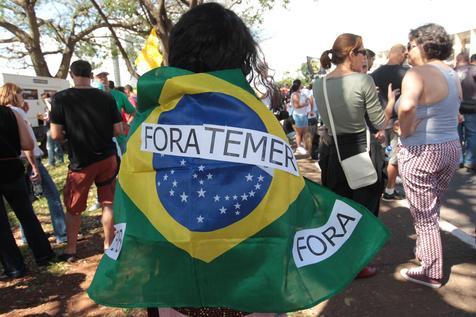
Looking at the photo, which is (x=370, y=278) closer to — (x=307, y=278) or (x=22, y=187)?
(x=307, y=278)

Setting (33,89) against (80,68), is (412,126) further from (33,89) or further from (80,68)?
(33,89)

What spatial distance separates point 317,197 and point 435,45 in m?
2.14

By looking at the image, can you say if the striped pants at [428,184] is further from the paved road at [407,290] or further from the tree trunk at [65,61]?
the tree trunk at [65,61]

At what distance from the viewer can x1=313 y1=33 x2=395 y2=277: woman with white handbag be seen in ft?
9.87

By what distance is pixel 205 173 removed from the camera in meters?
1.15

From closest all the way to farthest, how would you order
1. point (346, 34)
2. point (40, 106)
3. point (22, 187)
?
1. point (346, 34)
2. point (22, 187)
3. point (40, 106)

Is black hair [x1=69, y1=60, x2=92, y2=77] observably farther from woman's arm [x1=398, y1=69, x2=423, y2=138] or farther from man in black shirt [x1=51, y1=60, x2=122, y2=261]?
woman's arm [x1=398, y1=69, x2=423, y2=138]

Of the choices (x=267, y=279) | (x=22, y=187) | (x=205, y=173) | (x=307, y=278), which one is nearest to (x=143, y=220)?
(x=205, y=173)

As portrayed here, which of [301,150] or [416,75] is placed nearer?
[416,75]

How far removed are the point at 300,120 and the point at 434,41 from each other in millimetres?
6201

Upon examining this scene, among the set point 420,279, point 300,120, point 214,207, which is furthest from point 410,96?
point 300,120

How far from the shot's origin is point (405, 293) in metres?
3.05

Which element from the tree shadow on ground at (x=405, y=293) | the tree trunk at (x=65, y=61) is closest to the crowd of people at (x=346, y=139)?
the tree shadow on ground at (x=405, y=293)

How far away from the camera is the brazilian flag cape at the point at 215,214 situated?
1.14 meters
